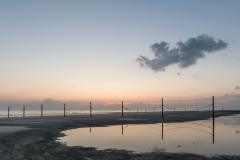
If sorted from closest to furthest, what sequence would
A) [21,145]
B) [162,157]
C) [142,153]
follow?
[162,157] → [142,153] → [21,145]

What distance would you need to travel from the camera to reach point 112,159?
13.6m

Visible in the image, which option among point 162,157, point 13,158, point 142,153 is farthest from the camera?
point 142,153

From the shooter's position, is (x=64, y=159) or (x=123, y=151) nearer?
(x=64, y=159)

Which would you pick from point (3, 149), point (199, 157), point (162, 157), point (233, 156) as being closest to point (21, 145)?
point (3, 149)

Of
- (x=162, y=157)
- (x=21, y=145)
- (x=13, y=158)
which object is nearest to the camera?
(x=13, y=158)

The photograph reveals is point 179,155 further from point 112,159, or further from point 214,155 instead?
point 112,159

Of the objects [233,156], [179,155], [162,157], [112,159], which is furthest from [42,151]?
[233,156]

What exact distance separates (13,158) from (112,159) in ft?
18.9

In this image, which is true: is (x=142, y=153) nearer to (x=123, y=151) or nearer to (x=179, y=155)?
(x=123, y=151)

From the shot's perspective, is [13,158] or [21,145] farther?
[21,145]

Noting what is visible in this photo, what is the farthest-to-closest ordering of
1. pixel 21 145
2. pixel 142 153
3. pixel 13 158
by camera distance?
pixel 21 145
pixel 142 153
pixel 13 158

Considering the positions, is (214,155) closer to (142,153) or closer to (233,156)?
(233,156)

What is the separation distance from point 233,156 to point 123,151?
736 centimetres

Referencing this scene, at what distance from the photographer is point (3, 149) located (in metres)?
14.8
